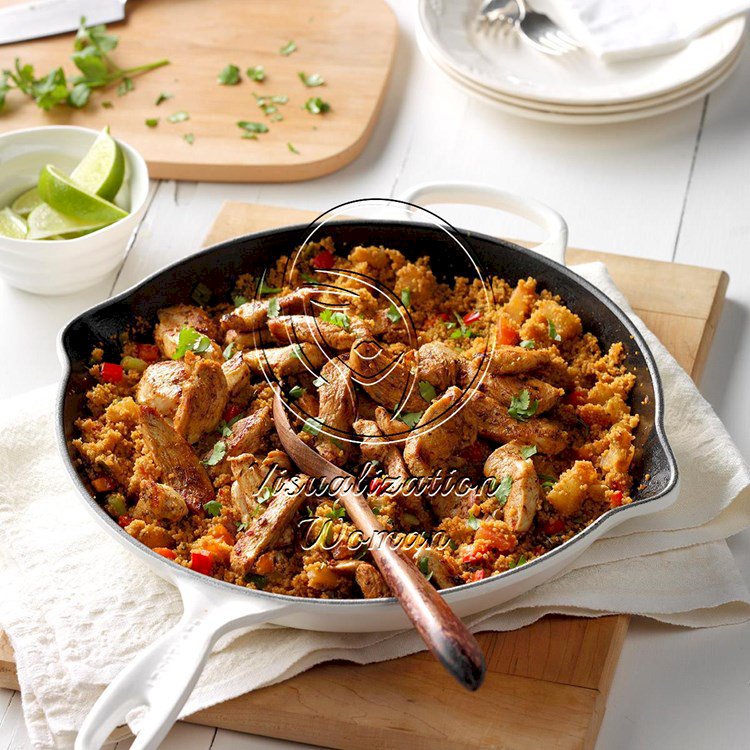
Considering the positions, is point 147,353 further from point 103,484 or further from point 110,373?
point 103,484

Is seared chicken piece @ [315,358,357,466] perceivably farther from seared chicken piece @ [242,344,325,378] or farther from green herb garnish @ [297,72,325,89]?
green herb garnish @ [297,72,325,89]

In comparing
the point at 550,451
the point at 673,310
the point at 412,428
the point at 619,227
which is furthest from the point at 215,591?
the point at 619,227

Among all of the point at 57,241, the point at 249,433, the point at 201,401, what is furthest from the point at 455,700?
the point at 57,241

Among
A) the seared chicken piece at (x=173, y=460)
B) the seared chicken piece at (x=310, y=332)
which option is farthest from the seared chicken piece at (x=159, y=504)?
the seared chicken piece at (x=310, y=332)

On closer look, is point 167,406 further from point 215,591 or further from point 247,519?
point 215,591

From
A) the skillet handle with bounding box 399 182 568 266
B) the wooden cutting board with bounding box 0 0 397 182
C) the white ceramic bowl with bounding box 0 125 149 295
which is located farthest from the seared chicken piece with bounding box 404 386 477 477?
the wooden cutting board with bounding box 0 0 397 182

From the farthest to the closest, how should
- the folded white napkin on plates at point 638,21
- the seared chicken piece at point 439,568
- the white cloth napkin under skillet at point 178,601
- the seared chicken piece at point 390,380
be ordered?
the folded white napkin on plates at point 638,21 < the seared chicken piece at point 390,380 < the white cloth napkin under skillet at point 178,601 < the seared chicken piece at point 439,568

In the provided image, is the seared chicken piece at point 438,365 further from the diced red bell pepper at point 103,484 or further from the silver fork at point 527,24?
the silver fork at point 527,24
